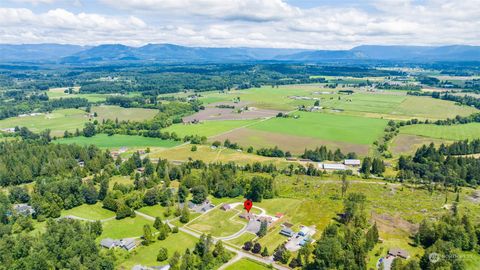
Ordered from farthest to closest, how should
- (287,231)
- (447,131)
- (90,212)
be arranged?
(447,131) < (90,212) < (287,231)

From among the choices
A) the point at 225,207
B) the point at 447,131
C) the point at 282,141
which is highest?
the point at 447,131

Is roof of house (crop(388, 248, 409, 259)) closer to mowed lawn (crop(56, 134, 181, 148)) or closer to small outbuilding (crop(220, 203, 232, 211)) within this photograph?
small outbuilding (crop(220, 203, 232, 211))

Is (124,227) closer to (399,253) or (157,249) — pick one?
(157,249)

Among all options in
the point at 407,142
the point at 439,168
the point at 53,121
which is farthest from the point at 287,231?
the point at 53,121

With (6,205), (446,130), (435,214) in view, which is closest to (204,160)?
(6,205)

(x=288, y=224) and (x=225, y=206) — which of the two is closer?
(x=288, y=224)

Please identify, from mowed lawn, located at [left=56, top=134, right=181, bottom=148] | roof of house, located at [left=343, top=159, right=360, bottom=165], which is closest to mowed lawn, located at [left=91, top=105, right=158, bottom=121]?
mowed lawn, located at [left=56, top=134, right=181, bottom=148]

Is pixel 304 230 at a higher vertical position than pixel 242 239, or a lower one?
higher

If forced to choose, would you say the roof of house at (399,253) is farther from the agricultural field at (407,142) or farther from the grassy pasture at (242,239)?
the agricultural field at (407,142)
